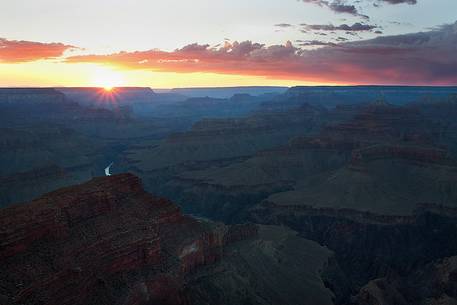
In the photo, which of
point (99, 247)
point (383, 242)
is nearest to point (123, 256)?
point (99, 247)

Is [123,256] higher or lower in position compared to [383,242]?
higher

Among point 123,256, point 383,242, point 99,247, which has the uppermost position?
point 99,247

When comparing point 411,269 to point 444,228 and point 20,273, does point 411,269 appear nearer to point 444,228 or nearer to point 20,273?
point 444,228

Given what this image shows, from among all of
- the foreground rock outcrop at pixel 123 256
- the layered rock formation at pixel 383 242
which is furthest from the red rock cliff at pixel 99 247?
the layered rock formation at pixel 383 242

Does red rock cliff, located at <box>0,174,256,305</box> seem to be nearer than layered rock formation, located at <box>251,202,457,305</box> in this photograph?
Yes

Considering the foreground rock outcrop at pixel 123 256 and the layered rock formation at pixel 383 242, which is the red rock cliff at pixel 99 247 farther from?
the layered rock formation at pixel 383 242

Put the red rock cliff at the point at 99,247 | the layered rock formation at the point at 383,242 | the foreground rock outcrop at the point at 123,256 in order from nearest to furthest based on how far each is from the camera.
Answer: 1. the red rock cliff at the point at 99,247
2. the foreground rock outcrop at the point at 123,256
3. the layered rock formation at the point at 383,242

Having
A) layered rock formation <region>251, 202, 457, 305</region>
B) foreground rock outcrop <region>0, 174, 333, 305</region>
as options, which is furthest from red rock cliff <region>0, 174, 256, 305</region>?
layered rock formation <region>251, 202, 457, 305</region>

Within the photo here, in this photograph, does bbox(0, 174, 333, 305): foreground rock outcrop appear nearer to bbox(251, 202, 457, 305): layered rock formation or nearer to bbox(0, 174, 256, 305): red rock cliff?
bbox(0, 174, 256, 305): red rock cliff

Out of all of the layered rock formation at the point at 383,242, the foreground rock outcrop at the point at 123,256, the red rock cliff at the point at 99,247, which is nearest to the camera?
the red rock cliff at the point at 99,247

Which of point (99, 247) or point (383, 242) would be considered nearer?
point (99, 247)

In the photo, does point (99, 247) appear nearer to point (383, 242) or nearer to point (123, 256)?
point (123, 256)
